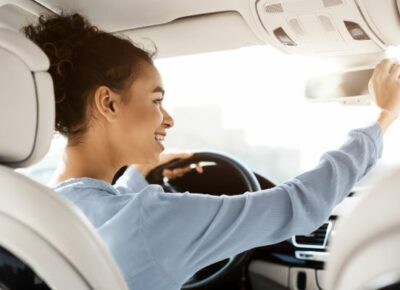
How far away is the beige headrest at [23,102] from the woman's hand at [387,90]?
66 cm

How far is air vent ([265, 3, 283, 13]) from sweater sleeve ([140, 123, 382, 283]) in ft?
1.54

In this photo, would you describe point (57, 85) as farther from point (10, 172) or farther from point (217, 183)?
point (217, 183)

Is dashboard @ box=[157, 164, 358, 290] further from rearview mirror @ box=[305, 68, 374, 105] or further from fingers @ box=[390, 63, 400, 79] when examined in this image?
fingers @ box=[390, 63, 400, 79]

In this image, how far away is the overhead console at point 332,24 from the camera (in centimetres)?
161

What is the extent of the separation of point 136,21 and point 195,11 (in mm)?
184

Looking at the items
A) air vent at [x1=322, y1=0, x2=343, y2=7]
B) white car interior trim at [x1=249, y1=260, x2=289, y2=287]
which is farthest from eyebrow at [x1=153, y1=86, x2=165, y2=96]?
white car interior trim at [x1=249, y1=260, x2=289, y2=287]

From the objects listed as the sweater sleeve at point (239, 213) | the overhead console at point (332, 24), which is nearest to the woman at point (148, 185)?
the sweater sleeve at point (239, 213)

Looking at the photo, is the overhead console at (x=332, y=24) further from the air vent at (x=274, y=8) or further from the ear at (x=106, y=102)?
the ear at (x=106, y=102)

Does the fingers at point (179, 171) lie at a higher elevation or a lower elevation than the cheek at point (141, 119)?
lower

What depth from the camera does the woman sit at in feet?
4.24

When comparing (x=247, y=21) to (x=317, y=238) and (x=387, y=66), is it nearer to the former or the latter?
(x=387, y=66)

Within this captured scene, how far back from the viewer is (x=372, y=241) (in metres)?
0.77

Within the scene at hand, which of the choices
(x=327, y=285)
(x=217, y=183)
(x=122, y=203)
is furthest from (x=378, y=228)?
(x=217, y=183)

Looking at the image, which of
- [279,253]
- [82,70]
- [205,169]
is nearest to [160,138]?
[82,70]
